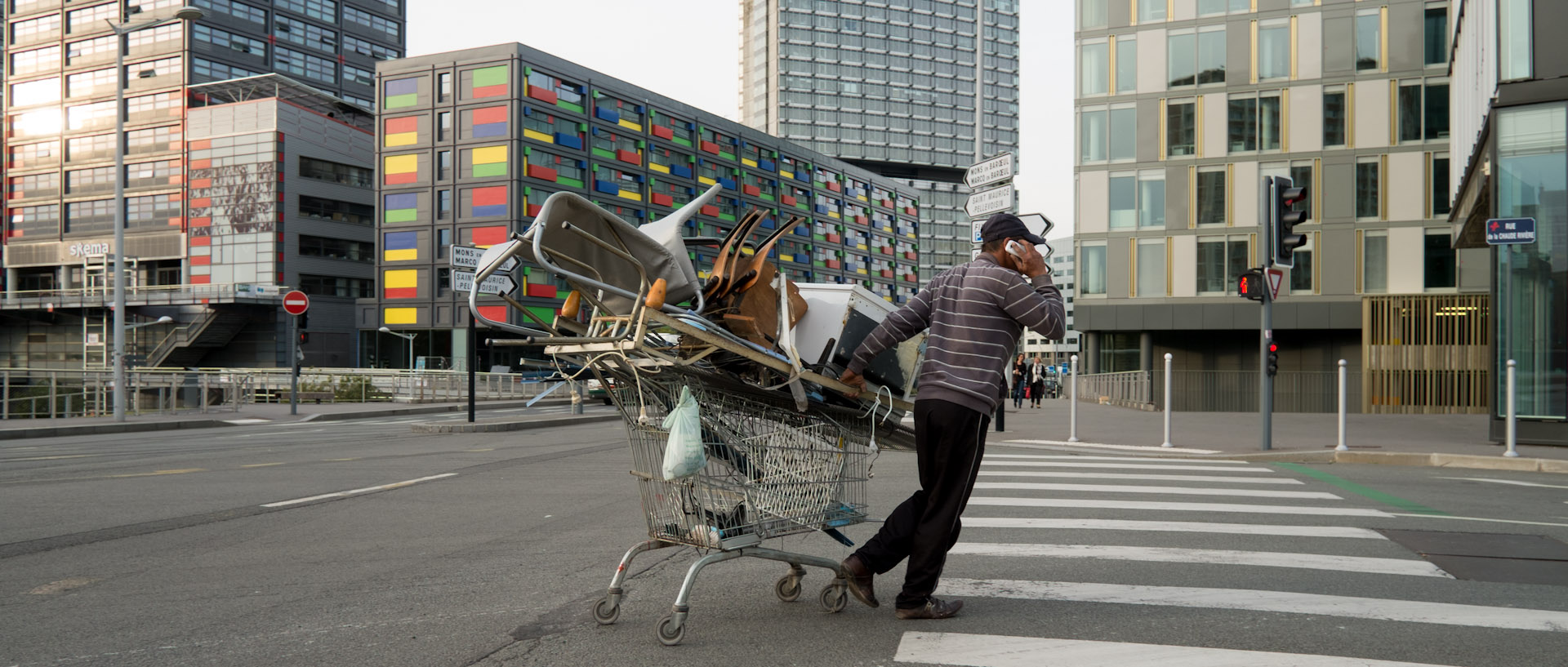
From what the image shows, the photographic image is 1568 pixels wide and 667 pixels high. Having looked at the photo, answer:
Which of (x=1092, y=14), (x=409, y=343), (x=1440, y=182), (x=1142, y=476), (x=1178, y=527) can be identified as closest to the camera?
(x=1178, y=527)

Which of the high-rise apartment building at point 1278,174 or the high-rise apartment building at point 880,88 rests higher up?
the high-rise apartment building at point 880,88

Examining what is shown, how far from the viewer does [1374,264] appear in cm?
3553

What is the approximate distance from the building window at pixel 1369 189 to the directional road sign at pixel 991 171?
26009 mm

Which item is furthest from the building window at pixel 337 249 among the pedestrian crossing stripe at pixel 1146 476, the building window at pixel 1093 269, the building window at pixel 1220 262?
the pedestrian crossing stripe at pixel 1146 476

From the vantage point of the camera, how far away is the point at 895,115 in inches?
5822

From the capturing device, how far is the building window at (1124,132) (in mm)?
37938

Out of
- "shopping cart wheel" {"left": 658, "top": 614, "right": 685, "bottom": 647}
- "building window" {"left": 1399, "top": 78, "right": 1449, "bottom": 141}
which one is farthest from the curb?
"building window" {"left": 1399, "top": 78, "right": 1449, "bottom": 141}

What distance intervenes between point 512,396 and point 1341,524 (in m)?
34.3

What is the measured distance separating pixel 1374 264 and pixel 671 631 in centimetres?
3748

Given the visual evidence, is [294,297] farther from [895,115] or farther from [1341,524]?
[895,115]

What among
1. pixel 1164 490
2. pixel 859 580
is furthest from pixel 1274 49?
pixel 859 580

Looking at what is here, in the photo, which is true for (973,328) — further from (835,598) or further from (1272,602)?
(1272,602)

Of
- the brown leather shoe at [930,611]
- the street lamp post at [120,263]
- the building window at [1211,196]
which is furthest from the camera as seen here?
the building window at [1211,196]

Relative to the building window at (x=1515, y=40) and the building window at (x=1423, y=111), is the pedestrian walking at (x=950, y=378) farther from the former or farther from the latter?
the building window at (x=1423, y=111)
